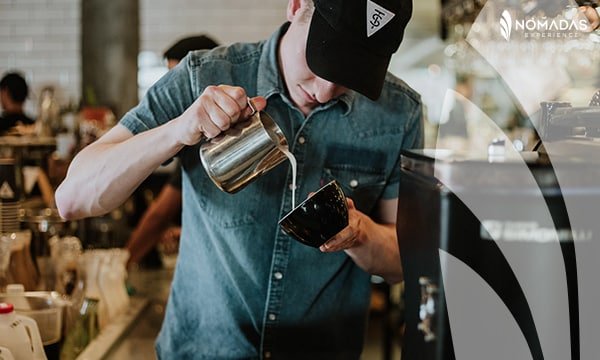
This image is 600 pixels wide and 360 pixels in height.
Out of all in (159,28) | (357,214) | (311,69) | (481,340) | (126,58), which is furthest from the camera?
(159,28)

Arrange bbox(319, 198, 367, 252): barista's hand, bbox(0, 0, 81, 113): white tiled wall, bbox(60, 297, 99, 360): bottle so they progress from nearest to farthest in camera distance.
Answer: bbox(319, 198, 367, 252): barista's hand
bbox(60, 297, 99, 360): bottle
bbox(0, 0, 81, 113): white tiled wall

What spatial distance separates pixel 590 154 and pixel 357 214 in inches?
23.9

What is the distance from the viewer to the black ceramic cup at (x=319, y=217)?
135 centimetres

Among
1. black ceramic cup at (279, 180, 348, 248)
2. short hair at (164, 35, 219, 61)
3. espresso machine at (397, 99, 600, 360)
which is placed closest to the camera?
espresso machine at (397, 99, 600, 360)

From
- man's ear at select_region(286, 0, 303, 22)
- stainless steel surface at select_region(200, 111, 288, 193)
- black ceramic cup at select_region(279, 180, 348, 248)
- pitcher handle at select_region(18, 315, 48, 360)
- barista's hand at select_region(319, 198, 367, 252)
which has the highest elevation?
man's ear at select_region(286, 0, 303, 22)

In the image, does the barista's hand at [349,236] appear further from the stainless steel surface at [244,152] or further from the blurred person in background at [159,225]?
the blurred person in background at [159,225]

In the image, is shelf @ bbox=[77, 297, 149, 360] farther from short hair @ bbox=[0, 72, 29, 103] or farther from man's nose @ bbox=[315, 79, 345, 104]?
short hair @ bbox=[0, 72, 29, 103]

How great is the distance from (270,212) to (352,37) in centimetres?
48

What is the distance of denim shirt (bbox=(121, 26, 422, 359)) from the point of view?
175 cm

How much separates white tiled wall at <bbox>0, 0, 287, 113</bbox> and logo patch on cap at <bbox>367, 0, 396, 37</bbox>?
16.3ft

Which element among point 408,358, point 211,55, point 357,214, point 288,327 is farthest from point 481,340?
point 211,55

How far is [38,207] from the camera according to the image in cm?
296

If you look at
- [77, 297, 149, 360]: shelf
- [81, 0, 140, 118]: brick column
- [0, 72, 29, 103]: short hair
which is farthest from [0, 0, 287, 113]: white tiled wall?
[77, 297, 149, 360]: shelf

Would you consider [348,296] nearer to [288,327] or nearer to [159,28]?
[288,327]
